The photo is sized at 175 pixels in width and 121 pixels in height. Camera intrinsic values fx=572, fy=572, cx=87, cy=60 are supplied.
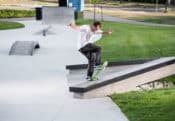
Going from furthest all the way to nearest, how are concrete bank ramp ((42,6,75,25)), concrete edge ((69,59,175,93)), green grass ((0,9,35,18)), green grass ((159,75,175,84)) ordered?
green grass ((0,9,35,18)) → concrete bank ramp ((42,6,75,25)) → green grass ((159,75,175,84)) → concrete edge ((69,59,175,93))

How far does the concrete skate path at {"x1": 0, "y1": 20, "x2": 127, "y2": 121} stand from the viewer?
10406 millimetres

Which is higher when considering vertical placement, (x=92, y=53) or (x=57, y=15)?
(x=92, y=53)

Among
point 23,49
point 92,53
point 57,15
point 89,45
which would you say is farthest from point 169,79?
point 57,15

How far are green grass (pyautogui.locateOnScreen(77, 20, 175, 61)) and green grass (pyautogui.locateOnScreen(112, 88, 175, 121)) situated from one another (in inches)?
223

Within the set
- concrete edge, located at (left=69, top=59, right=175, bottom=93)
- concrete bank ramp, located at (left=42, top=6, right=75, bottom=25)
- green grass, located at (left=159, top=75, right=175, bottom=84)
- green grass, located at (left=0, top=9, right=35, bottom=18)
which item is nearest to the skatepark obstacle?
concrete bank ramp, located at (left=42, top=6, right=75, bottom=25)

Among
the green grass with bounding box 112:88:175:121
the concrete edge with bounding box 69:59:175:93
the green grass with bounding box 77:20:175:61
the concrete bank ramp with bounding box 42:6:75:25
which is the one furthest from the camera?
the concrete bank ramp with bounding box 42:6:75:25

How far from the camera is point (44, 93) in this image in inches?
491

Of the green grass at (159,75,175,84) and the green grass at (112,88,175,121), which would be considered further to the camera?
the green grass at (159,75,175,84)

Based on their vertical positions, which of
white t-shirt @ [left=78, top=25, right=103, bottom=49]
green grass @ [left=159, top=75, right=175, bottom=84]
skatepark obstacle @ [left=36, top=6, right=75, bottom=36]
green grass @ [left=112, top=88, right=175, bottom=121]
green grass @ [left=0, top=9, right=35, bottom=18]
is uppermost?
white t-shirt @ [left=78, top=25, right=103, bottom=49]

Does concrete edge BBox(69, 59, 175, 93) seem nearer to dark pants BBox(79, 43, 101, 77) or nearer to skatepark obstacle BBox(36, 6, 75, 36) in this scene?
dark pants BBox(79, 43, 101, 77)

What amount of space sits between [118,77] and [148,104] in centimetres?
152

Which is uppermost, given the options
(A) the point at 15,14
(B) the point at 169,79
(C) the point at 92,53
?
(C) the point at 92,53

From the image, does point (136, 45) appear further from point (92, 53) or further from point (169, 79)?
point (92, 53)

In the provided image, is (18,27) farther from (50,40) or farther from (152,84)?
(152,84)
